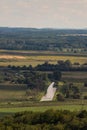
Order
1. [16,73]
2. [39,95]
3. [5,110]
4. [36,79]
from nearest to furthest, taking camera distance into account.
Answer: [5,110]
[39,95]
[36,79]
[16,73]

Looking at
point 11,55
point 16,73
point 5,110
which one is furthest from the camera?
point 11,55

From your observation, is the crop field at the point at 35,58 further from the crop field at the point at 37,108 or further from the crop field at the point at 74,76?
the crop field at the point at 37,108

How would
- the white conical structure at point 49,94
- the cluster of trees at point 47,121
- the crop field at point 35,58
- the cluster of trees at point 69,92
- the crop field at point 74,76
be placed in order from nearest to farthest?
the cluster of trees at point 47,121, the white conical structure at point 49,94, the cluster of trees at point 69,92, the crop field at point 74,76, the crop field at point 35,58

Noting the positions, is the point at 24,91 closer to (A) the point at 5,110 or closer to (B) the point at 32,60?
(A) the point at 5,110

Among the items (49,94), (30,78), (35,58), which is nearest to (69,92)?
(49,94)

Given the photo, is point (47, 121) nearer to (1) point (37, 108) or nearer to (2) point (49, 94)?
(1) point (37, 108)

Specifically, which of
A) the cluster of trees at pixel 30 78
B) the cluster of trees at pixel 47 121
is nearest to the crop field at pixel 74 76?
the cluster of trees at pixel 30 78

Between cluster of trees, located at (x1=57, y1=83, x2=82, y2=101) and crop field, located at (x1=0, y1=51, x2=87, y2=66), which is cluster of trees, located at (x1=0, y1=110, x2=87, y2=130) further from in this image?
crop field, located at (x1=0, y1=51, x2=87, y2=66)

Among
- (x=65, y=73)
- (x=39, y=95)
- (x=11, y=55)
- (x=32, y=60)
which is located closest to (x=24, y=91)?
(x=39, y=95)
